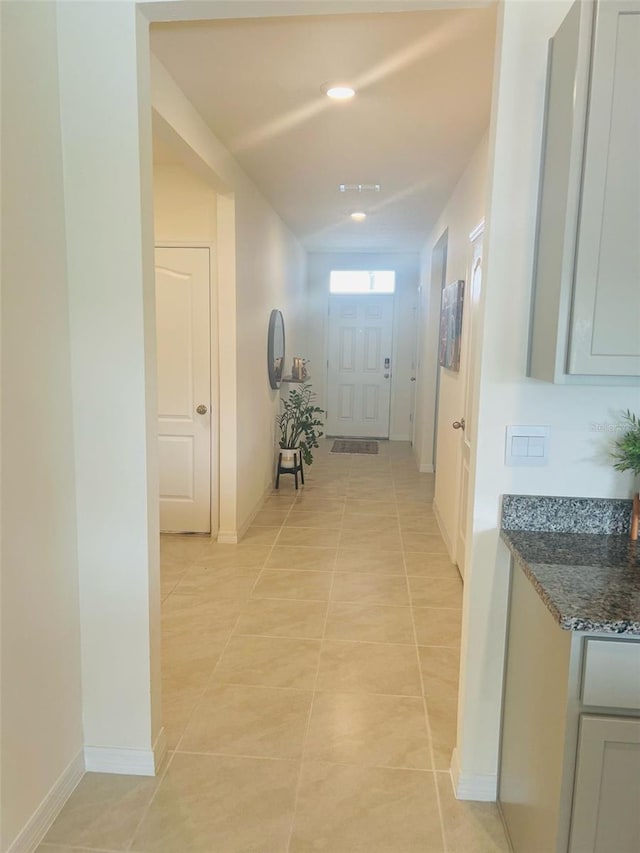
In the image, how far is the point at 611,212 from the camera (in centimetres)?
134

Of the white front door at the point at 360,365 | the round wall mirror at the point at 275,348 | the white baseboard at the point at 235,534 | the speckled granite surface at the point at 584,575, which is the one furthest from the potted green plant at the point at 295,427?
the speckled granite surface at the point at 584,575

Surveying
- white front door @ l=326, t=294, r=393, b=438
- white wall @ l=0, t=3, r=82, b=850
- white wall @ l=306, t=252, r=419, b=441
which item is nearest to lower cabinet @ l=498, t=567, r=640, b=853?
white wall @ l=0, t=3, r=82, b=850

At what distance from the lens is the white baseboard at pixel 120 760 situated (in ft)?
6.31

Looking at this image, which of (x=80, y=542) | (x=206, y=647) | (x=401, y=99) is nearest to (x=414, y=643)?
(x=206, y=647)

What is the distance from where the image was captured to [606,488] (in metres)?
1.70

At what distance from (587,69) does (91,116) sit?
4.37 ft

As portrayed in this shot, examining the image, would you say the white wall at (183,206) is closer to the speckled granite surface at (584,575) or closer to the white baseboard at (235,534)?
the white baseboard at (235,534)

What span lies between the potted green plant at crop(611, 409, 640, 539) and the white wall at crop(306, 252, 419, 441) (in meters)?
5.97

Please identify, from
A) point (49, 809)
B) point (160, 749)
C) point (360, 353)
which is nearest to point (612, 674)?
point (160, 749)

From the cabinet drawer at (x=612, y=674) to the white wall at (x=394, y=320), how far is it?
645cm

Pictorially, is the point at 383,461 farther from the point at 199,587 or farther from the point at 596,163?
the point at 596,163

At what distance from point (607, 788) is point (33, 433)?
1646 millimetres

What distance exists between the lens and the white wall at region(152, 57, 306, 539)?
2.84 metres

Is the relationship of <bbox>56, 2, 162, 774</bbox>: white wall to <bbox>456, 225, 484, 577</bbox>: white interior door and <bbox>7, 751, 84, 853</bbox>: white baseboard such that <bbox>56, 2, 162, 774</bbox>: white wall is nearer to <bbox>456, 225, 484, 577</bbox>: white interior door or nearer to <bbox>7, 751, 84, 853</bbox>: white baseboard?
<bbox>7, 751, 84, 853</bbox>: white baseboard
